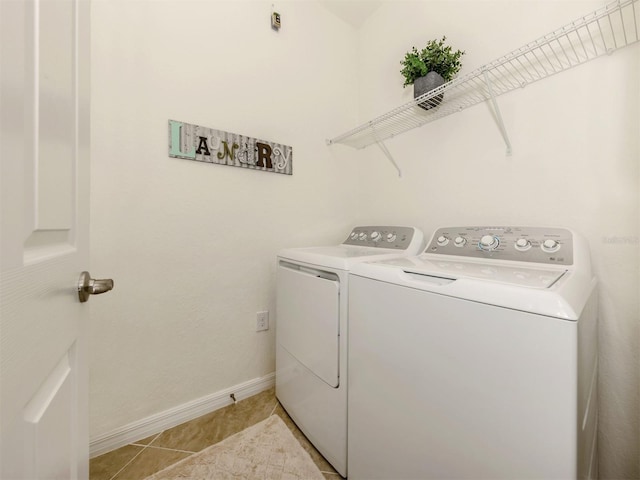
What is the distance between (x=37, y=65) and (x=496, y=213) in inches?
61.9

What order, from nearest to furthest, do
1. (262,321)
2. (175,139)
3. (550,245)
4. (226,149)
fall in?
(550,245) → (175,139) → (226,149) → (262,321)

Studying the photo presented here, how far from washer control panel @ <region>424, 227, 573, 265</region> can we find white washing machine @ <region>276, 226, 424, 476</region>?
24cm

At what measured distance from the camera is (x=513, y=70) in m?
1.19

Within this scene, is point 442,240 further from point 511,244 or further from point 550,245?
point 550,245

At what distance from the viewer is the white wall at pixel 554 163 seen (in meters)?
0.93

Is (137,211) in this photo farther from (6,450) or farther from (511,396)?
(511,396)

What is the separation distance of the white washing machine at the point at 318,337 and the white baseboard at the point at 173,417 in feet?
0.64

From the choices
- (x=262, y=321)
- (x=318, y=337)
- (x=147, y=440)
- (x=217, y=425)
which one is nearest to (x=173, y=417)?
(x=147, y=440)

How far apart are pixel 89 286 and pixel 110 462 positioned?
111cm

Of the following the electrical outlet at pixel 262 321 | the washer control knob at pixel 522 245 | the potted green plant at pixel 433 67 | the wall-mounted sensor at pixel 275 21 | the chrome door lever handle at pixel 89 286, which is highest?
the wall-mounted sensor at pixel 275 21

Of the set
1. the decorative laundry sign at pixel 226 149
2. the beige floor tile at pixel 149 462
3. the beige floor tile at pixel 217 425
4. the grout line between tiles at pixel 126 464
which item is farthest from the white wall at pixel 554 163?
the grout line between tiles at pixel 126 464

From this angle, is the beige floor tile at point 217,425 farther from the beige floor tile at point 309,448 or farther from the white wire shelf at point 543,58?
the white wire shelf at point 543,58

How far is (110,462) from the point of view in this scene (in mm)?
1132

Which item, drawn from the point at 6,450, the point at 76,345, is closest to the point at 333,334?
the point at 76,345
